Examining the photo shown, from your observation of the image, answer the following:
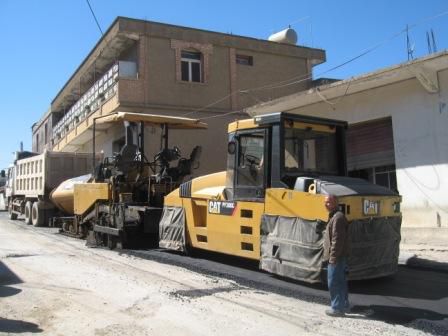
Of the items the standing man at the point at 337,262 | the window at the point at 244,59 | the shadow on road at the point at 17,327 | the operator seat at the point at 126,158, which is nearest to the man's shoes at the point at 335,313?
the standing man at the point at 337,262

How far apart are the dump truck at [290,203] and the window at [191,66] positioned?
1627 cm

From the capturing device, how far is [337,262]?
671 centimetres

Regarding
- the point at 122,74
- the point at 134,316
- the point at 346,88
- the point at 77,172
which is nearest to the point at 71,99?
the point at 122,74

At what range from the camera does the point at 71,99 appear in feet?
138

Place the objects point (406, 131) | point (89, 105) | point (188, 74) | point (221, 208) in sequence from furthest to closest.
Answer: point (89, 105) → point (188, 74) → point (406, 131) → point (221, 208)

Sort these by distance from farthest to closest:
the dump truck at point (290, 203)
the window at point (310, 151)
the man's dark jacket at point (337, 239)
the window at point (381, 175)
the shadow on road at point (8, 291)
→ the window at point (381, 175), the window at point (310, 151), the shadow on road at point (8, 291), the dump truck at point (290, 203), the man's dark jacket at point (337, 239)

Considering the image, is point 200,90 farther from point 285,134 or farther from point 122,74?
point 285,134

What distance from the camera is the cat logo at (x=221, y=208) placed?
953cm

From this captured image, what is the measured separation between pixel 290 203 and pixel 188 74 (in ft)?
62.5

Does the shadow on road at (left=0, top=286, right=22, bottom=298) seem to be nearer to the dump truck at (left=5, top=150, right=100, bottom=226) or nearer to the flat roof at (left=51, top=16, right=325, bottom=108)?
the dump truck at (left=5, top=150, right=100, bottom=226)

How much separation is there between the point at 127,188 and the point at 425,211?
7685mm

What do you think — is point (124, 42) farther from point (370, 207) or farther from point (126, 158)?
point (370, 207)

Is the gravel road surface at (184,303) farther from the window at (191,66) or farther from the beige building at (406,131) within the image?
the window at (191,66)

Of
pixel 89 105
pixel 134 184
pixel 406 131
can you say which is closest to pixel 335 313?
pixel 134 184
